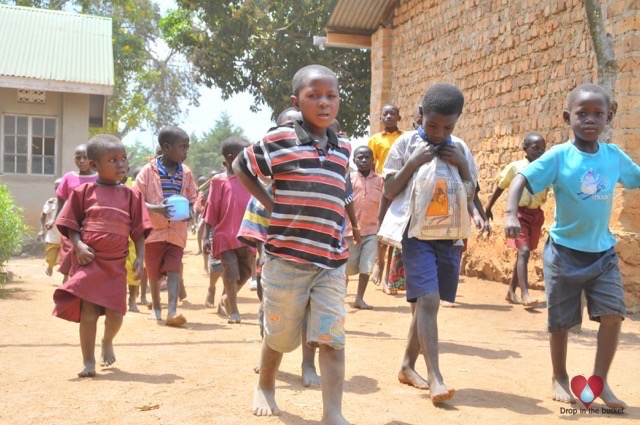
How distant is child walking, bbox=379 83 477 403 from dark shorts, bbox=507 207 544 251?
3861 mm

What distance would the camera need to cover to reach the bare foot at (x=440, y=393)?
4.01 metres

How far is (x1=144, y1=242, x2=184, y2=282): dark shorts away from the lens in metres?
6.95

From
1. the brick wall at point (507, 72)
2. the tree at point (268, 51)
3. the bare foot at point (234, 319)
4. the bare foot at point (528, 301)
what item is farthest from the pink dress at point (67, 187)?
the tree at point (268, 51)

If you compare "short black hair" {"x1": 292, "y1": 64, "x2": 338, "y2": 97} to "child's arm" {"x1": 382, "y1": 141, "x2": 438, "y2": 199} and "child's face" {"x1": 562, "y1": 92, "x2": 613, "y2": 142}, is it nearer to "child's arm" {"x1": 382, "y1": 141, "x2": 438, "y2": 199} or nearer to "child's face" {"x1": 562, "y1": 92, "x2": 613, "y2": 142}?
"child's arm" {"x1": 382, "y1": 141, "x2": 438, "y2": 199}

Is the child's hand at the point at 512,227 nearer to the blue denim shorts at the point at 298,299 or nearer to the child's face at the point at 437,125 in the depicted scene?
the child's face at the point at 437,125

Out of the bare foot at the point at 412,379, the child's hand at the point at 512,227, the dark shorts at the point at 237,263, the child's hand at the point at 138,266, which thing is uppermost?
the child's hand at the point at 512,227

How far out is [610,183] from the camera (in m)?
4.19

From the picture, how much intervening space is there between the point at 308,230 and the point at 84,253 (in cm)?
167

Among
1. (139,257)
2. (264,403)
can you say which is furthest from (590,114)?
(139,257)

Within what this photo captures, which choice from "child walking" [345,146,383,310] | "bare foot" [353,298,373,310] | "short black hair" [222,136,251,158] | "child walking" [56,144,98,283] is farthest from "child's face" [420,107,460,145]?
"bare foot" [353,298,373,310]

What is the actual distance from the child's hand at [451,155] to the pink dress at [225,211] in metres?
3.14

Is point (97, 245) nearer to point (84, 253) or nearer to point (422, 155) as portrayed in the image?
point (84, 253)

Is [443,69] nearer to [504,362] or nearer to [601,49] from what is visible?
[601,49]

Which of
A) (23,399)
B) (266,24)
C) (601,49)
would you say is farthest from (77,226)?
(266,24)
